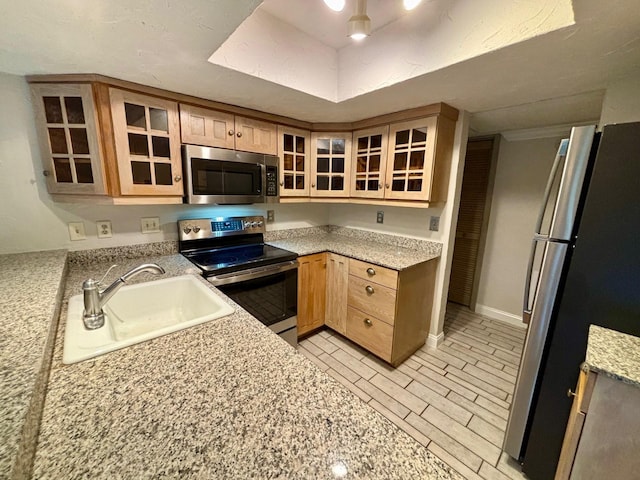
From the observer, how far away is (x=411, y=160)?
2.06 metres

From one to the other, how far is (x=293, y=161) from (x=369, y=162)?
0.69 m

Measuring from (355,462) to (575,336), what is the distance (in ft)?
3.99

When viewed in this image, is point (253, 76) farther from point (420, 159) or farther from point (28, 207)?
point (28, 207)

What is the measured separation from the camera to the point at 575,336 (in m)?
1.13

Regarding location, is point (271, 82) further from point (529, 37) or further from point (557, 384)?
point (557, 384)

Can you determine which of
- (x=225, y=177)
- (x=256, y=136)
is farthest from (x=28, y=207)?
(x=256, y=136)

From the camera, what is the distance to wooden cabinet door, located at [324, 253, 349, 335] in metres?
2.29

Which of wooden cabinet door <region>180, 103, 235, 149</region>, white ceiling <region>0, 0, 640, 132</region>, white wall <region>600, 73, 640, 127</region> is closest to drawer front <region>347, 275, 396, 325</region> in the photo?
white ceiling <region>0, 0, 640, 132</region>

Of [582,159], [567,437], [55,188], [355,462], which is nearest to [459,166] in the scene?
[582,159]

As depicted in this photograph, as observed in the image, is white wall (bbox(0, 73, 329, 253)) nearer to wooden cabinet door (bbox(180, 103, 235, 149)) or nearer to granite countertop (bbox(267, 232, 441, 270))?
wooden cabinet door (bbox(180, 103, 235, 149))

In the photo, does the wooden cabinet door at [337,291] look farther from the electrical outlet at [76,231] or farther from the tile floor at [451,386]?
the electrical outlet at [76,231]

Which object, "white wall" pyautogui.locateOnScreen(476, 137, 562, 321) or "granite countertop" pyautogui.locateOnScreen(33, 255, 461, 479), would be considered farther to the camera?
"white wall" pyautogui.locateOnScreen(476, 137, 562, 321)

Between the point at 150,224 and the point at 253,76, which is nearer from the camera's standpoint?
the point at 253,76

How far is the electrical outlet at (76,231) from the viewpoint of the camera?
1.65m
